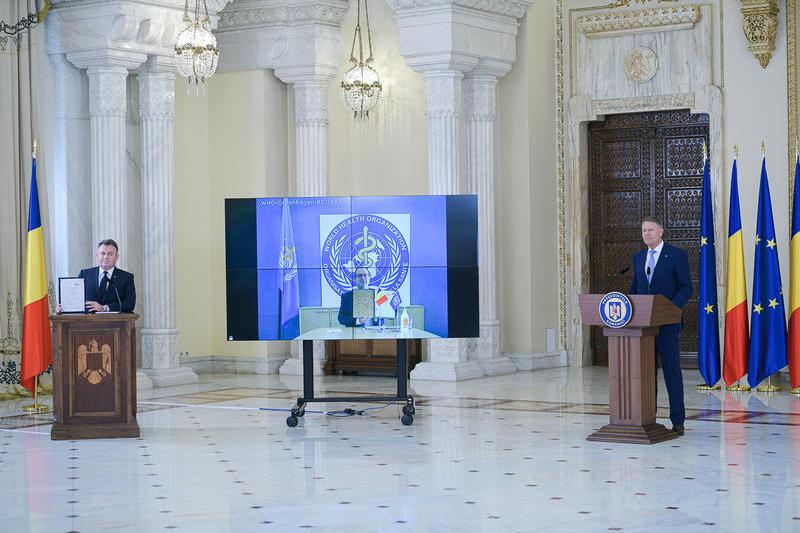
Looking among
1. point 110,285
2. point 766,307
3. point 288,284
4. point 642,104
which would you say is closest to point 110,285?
point 110,285

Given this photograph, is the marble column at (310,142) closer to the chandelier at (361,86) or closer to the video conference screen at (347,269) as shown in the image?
the chandelier at (361,86)

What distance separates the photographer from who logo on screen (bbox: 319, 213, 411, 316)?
1034cm

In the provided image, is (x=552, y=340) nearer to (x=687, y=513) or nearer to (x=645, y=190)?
(x=645, y=190)

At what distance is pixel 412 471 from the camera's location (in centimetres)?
823

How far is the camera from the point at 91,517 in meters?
6.93

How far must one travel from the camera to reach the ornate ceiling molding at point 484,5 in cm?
1375

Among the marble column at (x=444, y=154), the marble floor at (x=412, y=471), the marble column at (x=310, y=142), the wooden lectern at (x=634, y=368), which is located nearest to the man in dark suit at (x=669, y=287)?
the wooden lectern at (x=634, y=368)

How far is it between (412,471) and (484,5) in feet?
23.7

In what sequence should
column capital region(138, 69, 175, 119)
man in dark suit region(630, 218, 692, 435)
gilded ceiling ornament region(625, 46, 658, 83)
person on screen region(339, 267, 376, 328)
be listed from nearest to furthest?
man in dark suit region(630, 218, 692, 435) < person on screen region(339, 267, 376, 328) < column capital region(138, 69, 175, 119) < gilded ceiling ornament region(625, 46, 658, 83)

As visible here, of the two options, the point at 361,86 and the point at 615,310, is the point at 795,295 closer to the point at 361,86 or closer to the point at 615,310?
the point at 615,310

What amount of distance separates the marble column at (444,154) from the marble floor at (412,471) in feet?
6.14

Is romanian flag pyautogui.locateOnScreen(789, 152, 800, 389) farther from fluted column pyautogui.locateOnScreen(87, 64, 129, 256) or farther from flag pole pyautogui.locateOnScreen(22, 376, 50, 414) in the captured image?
flag pole pyautogui.locateOnScreen(22, 376, 50, 414)

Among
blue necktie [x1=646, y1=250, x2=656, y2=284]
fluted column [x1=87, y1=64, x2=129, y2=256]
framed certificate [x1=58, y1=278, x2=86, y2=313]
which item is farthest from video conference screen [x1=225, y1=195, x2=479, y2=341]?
fluted column [x1=87, y1=64, x2=129, y2=256]

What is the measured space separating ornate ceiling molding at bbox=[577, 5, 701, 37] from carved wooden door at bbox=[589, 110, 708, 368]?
3.20 feet
